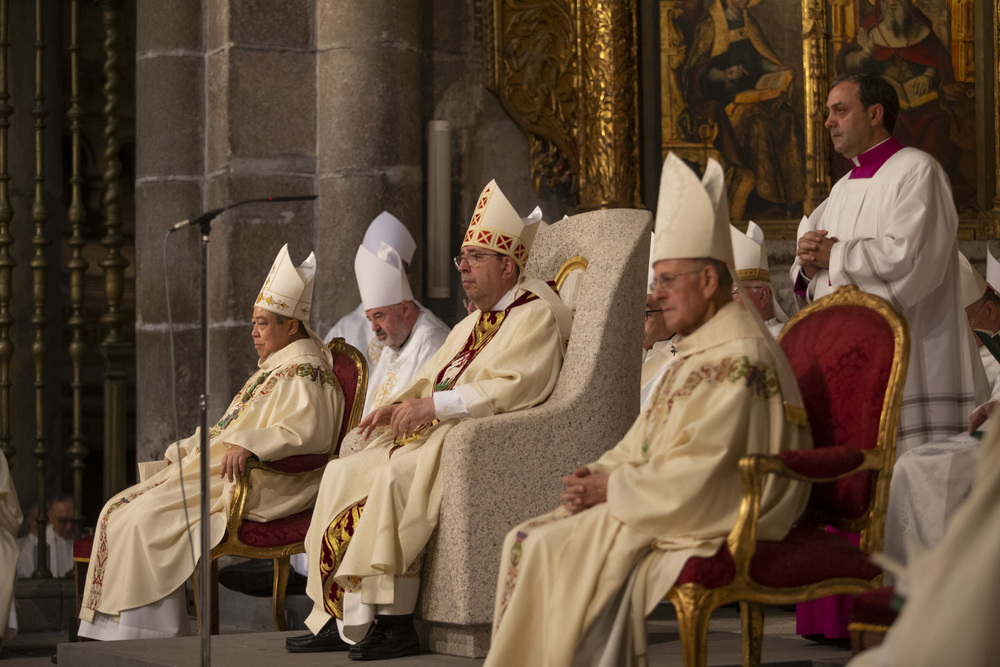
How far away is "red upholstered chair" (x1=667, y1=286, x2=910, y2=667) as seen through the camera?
3.54 metres

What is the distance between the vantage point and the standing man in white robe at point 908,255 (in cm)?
481

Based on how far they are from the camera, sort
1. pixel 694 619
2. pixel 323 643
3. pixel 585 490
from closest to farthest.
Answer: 1. pixel 694 619
2. pixel 585 490
3. pixel 323 643

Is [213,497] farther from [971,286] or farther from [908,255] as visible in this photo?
[971,286]

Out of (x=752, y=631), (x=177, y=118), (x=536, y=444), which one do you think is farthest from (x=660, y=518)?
(x=177, y=118)

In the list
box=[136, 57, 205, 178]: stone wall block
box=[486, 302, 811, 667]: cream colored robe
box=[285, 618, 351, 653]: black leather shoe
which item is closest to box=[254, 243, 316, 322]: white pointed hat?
box=[285, 618, 351, 653]: black leather shoe

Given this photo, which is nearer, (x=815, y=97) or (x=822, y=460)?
(x=822, y=460)

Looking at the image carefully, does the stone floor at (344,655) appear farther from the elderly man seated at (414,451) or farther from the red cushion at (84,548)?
the red cushion at (84,548)

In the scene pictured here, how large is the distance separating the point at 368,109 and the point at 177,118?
116 centimetres

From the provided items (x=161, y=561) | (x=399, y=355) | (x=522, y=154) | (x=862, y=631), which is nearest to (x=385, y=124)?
(x=522, y=154)

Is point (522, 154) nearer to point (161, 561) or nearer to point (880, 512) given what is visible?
point (161, 561)

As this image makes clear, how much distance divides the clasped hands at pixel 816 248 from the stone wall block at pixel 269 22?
3.90 meters

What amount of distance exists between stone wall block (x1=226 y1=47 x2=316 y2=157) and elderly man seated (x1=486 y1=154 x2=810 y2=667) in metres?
4.41

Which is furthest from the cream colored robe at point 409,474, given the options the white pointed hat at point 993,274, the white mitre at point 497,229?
the white pointed hat at point 993,274

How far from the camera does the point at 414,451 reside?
192 inches
